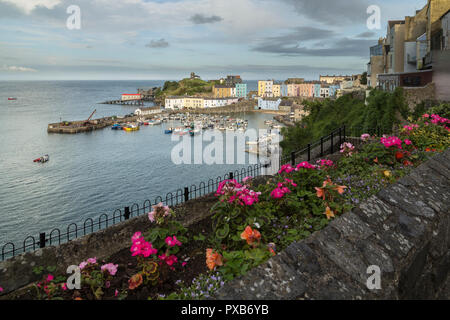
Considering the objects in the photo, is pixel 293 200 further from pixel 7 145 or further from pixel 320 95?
pixel 320 95

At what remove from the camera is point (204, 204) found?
7355 millimetres

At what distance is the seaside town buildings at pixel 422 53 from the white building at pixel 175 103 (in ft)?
457

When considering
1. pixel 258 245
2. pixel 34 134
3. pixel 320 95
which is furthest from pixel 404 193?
pixel 320 95

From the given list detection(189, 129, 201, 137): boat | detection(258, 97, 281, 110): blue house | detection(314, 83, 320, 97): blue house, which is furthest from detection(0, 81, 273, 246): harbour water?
detection(314, 83, 320, 97): blue house

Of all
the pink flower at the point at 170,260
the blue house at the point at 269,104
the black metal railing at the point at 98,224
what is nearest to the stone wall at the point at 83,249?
the black metal railing at the point at 98,224

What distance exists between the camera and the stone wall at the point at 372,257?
6.72 feet

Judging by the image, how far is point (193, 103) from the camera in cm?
17250

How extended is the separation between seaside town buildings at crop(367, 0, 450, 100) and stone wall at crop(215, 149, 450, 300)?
23.3 m

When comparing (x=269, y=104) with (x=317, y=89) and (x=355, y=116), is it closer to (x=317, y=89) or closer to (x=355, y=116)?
(x=317, y=89)

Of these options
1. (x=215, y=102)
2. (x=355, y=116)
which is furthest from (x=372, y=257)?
(x=215, y=102)

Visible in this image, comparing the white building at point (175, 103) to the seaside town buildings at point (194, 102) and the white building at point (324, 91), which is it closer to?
the seaside town buildings at point (194, 102)

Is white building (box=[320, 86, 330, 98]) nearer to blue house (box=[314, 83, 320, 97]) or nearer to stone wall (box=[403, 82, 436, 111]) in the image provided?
blue house (box=[314, 83, 320, 97])

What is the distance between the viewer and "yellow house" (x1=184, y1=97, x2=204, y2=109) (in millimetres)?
171125

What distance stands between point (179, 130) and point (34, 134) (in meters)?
40.7
